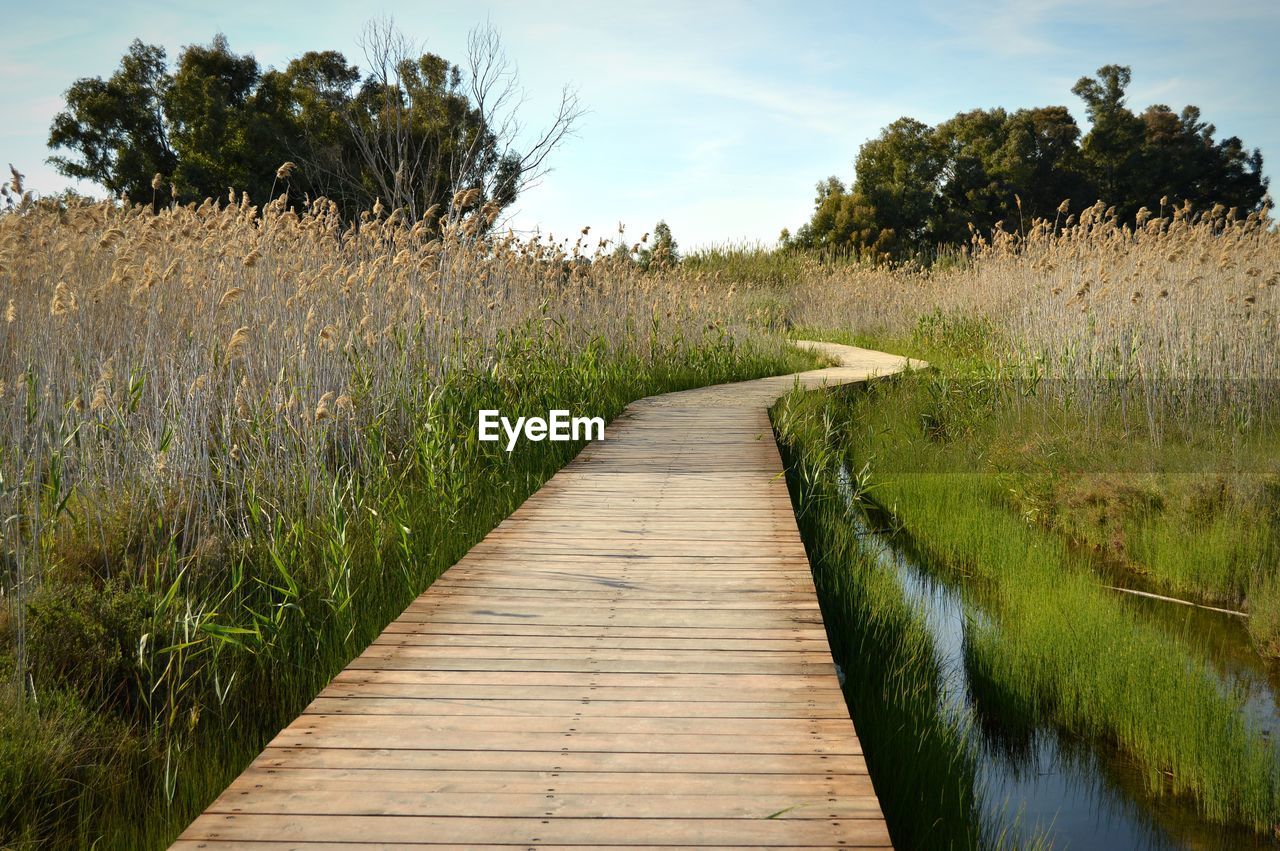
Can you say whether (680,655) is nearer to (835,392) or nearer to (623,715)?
(623,715)

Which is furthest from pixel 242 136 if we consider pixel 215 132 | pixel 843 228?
pixel 843 228

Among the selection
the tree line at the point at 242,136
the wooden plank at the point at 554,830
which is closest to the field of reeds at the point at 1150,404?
the wooden plank at the point at 554,830

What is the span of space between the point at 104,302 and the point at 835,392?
20.7 ft

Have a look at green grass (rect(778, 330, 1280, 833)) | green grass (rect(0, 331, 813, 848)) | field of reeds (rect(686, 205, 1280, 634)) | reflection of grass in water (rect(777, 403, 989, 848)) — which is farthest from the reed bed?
green grass (rect(0, 331, 813, 848))

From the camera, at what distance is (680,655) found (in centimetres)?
301

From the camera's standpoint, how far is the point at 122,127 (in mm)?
22828

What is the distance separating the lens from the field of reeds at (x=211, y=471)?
2.88 m

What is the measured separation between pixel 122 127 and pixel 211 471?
2222 cm

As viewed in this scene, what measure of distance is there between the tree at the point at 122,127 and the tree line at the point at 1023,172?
1678 centimetres

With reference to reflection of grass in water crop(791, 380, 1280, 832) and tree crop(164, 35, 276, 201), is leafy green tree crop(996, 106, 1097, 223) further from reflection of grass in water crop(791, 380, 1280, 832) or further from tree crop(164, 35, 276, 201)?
reflection of grass in water crop(791, 380, 1280, 832)

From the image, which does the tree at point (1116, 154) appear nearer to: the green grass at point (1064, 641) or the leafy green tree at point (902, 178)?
the leafy green tree at point (902, 178)

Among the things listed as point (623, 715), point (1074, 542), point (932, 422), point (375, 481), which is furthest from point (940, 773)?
point (932, 422)

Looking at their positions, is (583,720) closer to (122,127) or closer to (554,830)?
(554,830)

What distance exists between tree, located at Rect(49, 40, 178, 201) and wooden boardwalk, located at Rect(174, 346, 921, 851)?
22501 millimetres
